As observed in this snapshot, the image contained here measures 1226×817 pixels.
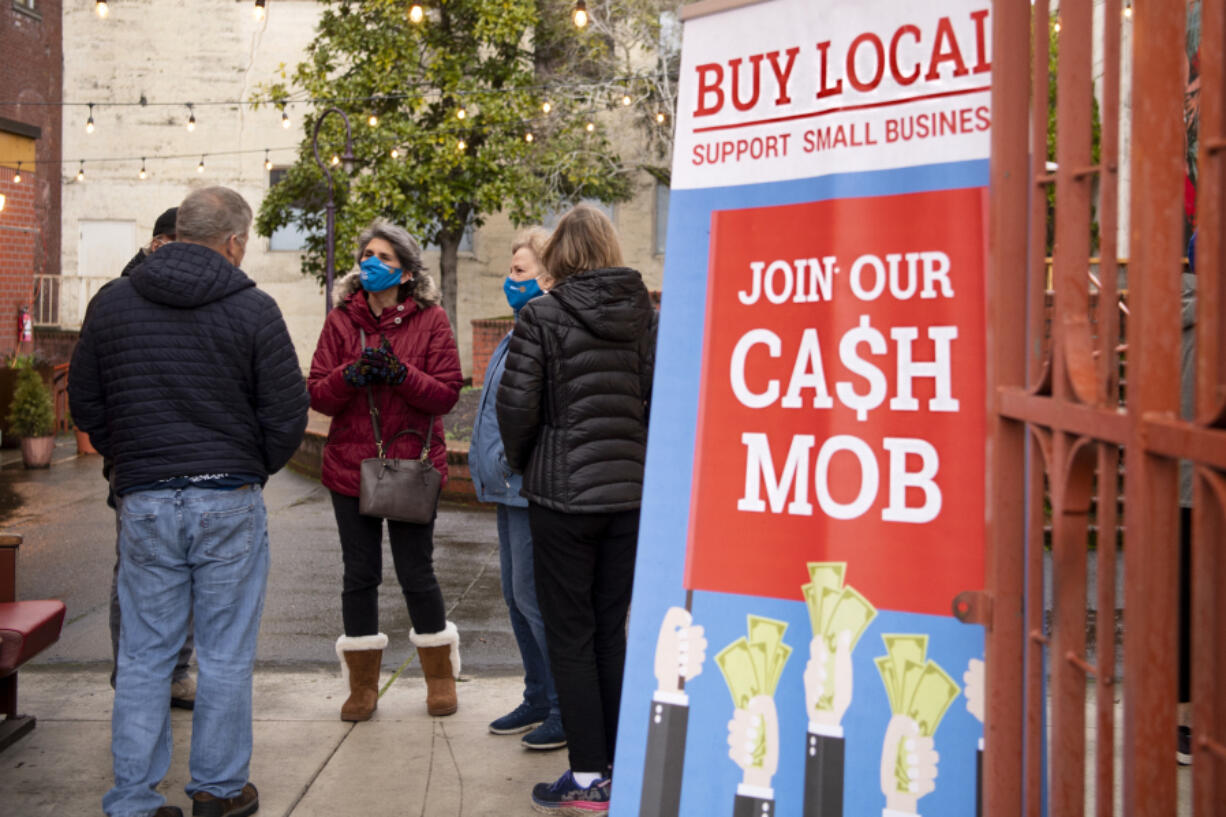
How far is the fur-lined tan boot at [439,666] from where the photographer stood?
4.86 m

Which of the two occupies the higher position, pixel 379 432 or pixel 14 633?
pixel 379 432

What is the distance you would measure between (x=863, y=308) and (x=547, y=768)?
262 centimetres

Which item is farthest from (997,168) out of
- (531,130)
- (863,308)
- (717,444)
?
(531,130)

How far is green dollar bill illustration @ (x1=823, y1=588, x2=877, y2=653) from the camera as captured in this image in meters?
2.28

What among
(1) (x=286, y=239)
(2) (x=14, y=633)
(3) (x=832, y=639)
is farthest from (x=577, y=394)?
(1) (x=286, y=239)

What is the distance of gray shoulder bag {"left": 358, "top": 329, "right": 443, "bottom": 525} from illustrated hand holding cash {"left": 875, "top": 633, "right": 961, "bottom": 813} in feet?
8.79

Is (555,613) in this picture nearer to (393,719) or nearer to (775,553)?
(393,719)

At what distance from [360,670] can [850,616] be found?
299cm

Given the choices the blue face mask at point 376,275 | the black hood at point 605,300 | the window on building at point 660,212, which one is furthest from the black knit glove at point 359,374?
the window on building at point 660,212

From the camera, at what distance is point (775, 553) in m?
2.38

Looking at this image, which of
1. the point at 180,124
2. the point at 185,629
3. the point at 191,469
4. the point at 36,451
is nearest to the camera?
the point at 191,469

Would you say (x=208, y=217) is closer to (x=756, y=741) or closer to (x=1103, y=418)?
(x=756, y=741)

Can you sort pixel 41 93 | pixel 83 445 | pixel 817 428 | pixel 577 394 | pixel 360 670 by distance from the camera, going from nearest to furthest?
1. pixel 817 428
2. pixel 577 394
3. pixel 360 670
4. pixel 83 445
5. pixel 41 93

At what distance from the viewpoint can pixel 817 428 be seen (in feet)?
7.69
